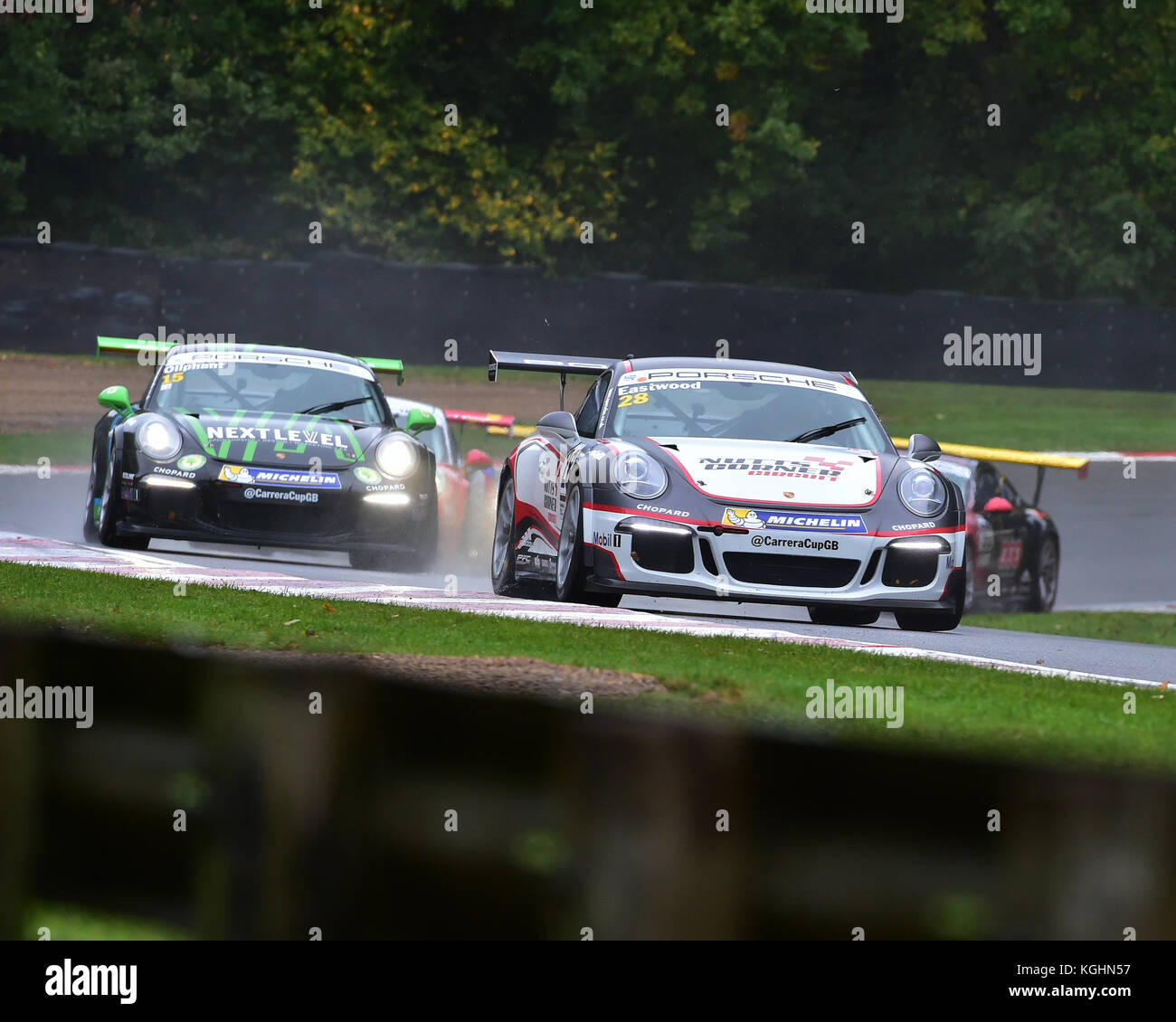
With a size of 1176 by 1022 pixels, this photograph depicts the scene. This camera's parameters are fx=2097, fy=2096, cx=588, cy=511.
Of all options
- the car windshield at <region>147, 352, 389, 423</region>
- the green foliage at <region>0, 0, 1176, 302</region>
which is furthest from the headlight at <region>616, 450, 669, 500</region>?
the green foliage at <region>0, 0, 1176, 302</region>

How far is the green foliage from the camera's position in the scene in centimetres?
4000

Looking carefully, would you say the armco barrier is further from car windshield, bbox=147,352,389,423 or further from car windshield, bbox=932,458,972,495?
car windshield, bbox=147,352,389,423

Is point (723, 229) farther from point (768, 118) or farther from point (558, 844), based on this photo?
point (558, 844)

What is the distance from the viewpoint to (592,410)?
1121 cm

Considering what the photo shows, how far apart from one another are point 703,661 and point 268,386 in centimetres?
697

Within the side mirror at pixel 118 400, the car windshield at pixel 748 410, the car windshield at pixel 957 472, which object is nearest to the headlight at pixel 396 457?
the side mirror at pixel 118 400

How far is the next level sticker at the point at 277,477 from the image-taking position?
12.4m

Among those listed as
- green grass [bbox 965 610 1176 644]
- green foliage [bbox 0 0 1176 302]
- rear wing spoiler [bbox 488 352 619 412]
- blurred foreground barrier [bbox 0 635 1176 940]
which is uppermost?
green foliage [bbox 0 0 1176 302]

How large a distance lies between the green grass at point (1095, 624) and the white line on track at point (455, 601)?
20.6 ft

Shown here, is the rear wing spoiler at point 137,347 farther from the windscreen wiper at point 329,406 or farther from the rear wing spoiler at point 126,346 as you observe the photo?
the windscreen wiper at point 329,406

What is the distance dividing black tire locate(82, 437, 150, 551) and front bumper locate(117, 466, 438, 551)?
7cm
